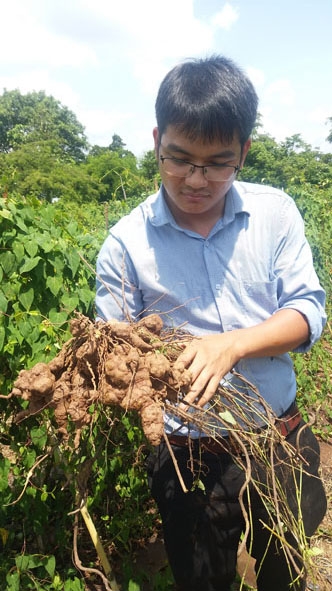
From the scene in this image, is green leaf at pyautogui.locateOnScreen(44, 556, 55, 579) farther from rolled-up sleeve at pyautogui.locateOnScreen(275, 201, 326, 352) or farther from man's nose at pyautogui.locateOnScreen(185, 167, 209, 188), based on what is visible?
man's nose at pyautogui.locateOnScreen(185, 167, 209, 188)

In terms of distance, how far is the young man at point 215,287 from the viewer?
140 cm

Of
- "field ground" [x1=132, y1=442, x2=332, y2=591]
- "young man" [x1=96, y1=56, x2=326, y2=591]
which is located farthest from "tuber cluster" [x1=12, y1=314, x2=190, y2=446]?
"field ground" [x1=132, y1=442, x2=332, y2=591]

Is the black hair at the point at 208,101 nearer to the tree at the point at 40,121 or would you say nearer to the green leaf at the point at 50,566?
the green leaf at the point at 50,566

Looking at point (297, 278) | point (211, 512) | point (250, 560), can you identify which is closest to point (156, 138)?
point (297, 278)

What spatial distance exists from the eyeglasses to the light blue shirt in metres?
0.15

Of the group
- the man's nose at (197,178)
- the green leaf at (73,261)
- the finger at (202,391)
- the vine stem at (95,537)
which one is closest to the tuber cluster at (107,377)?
the finger at (202,391)

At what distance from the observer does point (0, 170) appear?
75.7 ft

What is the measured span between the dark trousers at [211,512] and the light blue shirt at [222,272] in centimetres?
15

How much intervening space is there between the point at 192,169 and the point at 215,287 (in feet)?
1.16

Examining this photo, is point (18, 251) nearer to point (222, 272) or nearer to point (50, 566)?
point (222, 272)

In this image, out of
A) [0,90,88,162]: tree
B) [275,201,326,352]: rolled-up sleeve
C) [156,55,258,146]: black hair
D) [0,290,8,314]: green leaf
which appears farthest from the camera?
[0,90,88,162]: tree

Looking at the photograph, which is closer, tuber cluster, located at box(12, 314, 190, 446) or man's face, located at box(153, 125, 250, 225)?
tuber cluster, located at box(12, 314, 190, 446)

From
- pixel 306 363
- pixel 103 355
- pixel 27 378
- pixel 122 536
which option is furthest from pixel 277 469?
pixel 306 363

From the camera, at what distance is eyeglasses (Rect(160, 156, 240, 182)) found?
1.37 m
